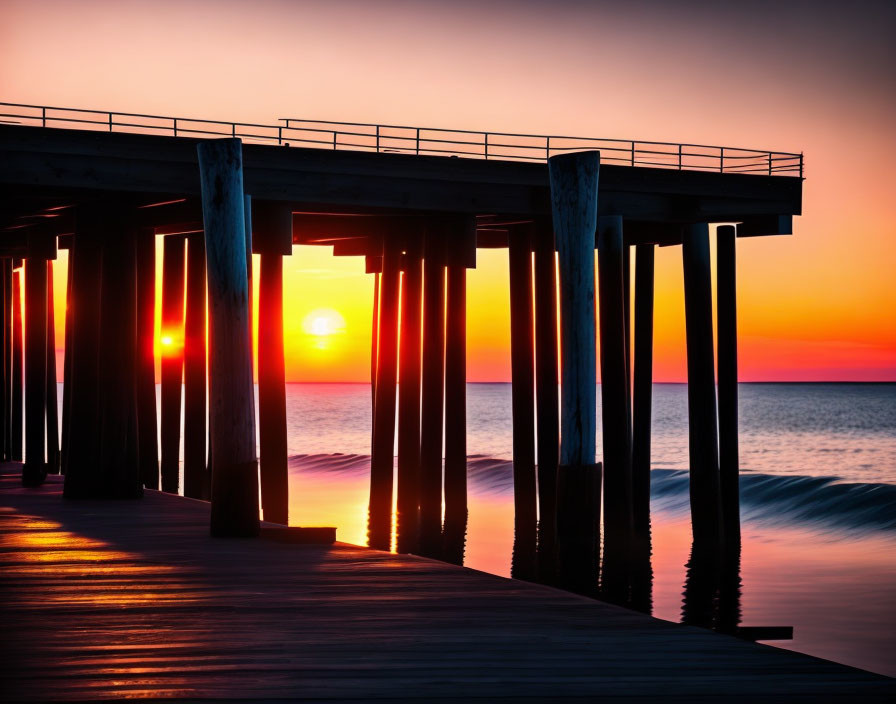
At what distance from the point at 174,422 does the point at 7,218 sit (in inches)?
217

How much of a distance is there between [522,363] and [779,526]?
11.3m

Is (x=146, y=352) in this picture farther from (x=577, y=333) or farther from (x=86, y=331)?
(x=577, y=333)

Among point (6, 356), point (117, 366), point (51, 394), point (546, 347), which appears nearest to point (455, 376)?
point (546, 347)

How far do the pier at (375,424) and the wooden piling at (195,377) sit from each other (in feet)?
0.19

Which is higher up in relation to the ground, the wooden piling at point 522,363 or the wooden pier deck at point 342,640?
the wooden piling at point 522,363

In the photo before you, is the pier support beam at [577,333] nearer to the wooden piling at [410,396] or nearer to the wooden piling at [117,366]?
the wooden piling at [117,366]

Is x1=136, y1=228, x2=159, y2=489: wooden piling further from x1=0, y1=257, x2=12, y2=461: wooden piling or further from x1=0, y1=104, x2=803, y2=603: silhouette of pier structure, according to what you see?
x1=0, y1=257, x2=12, y2=461: wooden piling

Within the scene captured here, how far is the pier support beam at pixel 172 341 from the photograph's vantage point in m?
21.4

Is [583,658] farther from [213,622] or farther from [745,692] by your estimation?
[213,622]

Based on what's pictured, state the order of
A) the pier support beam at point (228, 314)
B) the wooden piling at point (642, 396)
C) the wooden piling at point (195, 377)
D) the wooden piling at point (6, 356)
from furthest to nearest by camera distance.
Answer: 1. the wooden piling at point (6, 356)
2. the wooden piling at point (195, 377)
3. the wooden piling at point (642, 396)
4. the pier support beam at point (228, 314)

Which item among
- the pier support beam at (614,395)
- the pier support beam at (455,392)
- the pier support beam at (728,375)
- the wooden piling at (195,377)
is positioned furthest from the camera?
the wooden piling at (195,377)

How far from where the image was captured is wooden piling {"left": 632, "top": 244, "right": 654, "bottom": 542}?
18750 millimetres

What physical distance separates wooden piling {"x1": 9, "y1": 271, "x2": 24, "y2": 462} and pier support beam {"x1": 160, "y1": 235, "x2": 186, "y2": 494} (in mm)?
6358

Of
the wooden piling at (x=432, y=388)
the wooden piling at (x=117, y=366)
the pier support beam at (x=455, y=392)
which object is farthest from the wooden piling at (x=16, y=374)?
the wooden piling at (x=117, y=366)
